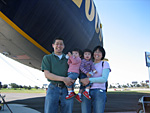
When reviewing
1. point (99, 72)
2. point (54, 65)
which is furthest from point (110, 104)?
point (54, 65)

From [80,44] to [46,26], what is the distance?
3357 millimetres

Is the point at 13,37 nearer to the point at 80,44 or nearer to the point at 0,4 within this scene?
the point at 0,4

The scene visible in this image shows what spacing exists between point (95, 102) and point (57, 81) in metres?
0.73

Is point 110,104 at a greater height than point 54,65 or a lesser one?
lesser

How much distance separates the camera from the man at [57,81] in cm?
223


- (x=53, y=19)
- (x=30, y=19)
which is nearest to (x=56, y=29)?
(x=53, y=19)

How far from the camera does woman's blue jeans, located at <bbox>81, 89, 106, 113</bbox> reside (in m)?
2.38

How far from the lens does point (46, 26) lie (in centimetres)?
720

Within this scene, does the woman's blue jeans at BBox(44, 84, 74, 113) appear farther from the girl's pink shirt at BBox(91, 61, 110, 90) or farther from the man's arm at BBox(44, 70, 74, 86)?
the girl's pink shirt at BBox(91, 61, 110, 90)

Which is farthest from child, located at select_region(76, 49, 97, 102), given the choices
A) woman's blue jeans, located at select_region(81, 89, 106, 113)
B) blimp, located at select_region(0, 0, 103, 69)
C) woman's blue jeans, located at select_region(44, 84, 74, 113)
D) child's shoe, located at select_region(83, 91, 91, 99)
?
blimp, located at select_region(0, 0, 103, 69)

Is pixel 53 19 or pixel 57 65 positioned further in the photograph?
pixel 53 19

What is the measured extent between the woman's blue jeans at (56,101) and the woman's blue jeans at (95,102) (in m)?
0.28

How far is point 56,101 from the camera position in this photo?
2.24m

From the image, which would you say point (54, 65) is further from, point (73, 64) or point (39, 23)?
point (39, 23)
